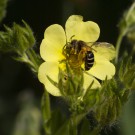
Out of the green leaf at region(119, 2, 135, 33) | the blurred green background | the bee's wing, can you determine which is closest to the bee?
the bee's wing


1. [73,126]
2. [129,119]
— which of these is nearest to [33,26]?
[129,119]

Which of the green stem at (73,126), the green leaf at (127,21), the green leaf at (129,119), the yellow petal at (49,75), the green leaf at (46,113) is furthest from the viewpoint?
the green leaf at (129,119)

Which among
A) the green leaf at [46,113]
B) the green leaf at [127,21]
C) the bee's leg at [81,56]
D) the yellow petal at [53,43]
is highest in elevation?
the yellow petal at [53,43]

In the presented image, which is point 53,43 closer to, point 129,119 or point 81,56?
point 81,56

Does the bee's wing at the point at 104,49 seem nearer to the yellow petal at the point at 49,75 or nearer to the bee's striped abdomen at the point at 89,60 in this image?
the bee's striped abdomen at the point at 89,60

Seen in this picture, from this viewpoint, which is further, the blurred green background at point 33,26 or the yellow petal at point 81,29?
the blurred green background at point 33,26

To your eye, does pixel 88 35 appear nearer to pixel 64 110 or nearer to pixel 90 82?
pixel 90 82

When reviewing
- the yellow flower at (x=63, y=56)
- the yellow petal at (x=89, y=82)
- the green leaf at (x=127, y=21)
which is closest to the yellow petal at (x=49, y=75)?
the yellow flower at (x=63, y=56)
